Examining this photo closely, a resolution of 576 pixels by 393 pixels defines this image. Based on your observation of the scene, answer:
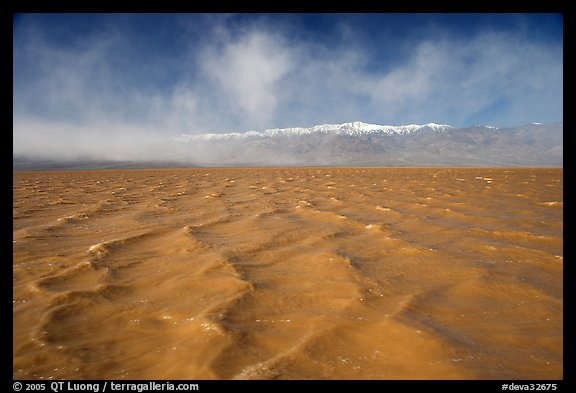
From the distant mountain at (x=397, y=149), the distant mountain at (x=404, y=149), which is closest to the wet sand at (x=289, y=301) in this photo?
the distant mountain at (x=397, y=149)

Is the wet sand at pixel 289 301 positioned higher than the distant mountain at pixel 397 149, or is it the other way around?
the distant mountain at pixel 397 149

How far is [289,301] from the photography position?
205 centimetres

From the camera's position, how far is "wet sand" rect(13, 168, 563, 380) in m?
1.45

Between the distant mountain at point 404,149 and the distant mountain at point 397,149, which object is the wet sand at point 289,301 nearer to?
the distant mountain at point 397,149

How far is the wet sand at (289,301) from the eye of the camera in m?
1.45

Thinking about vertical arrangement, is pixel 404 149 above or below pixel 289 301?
above

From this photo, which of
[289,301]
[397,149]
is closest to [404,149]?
[397,149]

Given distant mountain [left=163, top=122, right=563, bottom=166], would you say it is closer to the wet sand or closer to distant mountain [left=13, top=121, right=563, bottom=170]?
distant mountain [left=13, top=121, right=563, bottom=170]

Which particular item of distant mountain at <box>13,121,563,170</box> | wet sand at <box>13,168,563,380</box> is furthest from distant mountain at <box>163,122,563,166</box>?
wet sand at <box>13,168,563,380</box>

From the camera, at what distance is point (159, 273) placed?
8.34ft

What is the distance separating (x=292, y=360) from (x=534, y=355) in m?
1.17

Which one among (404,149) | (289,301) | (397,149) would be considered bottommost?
(289,301)

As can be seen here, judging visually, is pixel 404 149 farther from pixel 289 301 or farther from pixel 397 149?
pixel 289 301
